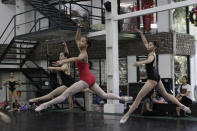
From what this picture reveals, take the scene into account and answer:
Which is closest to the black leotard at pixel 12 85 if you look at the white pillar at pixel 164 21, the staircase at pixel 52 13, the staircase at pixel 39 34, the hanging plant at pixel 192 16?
the staircase at pixel 39 34

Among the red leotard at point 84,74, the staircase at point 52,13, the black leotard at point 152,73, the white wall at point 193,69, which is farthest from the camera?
the white wall at point 193,69

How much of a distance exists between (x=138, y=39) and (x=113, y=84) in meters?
3.45

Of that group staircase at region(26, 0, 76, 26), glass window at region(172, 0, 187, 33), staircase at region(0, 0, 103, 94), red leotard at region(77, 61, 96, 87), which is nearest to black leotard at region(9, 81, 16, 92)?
staircase at region(0, 0, 103, 94)

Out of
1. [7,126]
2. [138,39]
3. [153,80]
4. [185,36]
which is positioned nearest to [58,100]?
[153,80]

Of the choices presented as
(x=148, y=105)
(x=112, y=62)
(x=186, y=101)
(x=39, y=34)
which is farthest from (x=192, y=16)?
(x=39, y=34)

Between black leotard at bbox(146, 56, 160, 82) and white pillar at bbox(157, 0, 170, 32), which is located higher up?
white pillar at bbox(157, 0, 170, 32)

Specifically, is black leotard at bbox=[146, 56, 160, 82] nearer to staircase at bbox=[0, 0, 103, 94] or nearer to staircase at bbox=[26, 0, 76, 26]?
staircase at bbox=[0, 0, 103, 94]

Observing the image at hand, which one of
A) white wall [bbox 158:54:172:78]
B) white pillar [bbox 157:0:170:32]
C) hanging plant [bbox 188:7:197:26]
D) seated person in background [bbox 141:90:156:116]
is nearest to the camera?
seated person in background [bbox 141:90:156:116]

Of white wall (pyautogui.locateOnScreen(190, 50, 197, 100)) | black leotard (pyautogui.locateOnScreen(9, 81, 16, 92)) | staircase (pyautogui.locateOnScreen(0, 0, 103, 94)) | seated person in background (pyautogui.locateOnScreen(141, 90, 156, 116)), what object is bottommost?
seated person in background (pyautogui.locateOnScreen(141, 90, 156, 116))

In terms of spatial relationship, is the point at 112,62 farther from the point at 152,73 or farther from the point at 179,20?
the point at 152,73

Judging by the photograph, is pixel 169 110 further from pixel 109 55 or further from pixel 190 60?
pixel 190 60

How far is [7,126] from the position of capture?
917 centimetres

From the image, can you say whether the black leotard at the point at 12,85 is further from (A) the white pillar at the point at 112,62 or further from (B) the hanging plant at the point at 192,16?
(B) the hanging plant at the point at 192,16

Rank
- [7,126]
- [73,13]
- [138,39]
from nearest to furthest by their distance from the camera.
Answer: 1. [7,126]
2. [138,39]
3. [73,13]
